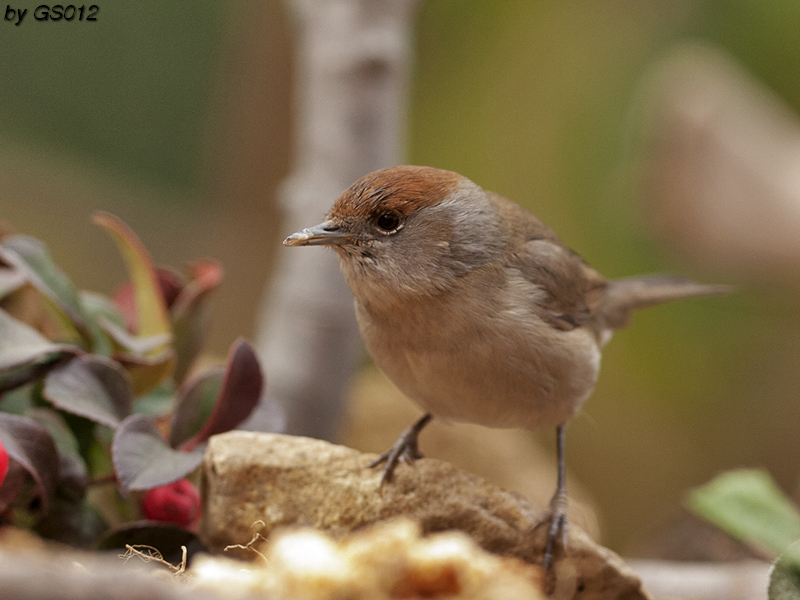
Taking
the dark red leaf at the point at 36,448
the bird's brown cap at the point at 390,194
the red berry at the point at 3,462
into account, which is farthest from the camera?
the bird's brown cap at the point at 390,194

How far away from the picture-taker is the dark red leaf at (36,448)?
1997mm

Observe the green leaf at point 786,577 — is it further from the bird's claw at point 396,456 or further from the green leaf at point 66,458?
the green leaf at point 66,458

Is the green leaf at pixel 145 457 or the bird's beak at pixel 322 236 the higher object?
the bird's beak at pixel 322 236

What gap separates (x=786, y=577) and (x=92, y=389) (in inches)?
74.6

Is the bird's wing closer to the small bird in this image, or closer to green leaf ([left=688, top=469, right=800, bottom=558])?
the small bird

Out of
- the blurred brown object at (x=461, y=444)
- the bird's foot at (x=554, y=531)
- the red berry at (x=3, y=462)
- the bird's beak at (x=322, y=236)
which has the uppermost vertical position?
the bird's beak at (x=322, y=236)

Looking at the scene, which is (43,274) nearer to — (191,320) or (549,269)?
(191,320)

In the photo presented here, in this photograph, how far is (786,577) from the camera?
1854 mm

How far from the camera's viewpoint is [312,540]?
4.59 ft

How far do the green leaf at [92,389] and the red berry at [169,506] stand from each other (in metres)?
0.25

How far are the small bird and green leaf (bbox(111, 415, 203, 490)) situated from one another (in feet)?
1.87

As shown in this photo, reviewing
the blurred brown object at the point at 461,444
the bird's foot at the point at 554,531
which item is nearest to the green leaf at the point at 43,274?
the bird's foot at the point at 554,531

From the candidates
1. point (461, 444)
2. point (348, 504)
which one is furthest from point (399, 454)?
point (461, 444)

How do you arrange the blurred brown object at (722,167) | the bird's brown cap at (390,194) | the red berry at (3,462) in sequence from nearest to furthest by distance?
the red berry at (3,462) → the bird's brown cap at (390,194) → the blurred brown object at (722,167)
